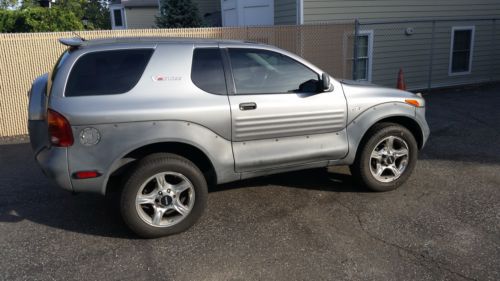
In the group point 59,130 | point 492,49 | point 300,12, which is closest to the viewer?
point 59,130

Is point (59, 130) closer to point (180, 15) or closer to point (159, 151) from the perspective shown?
point (159, 151)

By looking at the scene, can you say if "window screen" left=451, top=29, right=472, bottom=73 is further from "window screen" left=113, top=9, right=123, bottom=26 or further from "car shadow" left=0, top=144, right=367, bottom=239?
"window screen" left=113, top=9, right=123, bottom=26

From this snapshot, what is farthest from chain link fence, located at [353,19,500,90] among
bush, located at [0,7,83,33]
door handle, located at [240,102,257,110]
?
bush, located at [0,7,83,33]

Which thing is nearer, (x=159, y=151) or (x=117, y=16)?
(x=159, y=151)

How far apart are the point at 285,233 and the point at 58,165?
2106 mm

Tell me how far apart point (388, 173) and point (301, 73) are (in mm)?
1608

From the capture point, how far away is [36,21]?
1753cm

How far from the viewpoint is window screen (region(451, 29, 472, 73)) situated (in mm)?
13359

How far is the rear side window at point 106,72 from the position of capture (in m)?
3.71

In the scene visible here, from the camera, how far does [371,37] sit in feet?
38.8

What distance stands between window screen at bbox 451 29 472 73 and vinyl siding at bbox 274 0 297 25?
5610 millimetres

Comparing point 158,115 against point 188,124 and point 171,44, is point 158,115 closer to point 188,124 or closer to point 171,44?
point 188,124

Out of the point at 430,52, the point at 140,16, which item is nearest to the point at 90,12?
the point at 140,16

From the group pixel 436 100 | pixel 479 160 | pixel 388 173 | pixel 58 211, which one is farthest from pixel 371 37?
pixel 58 211
